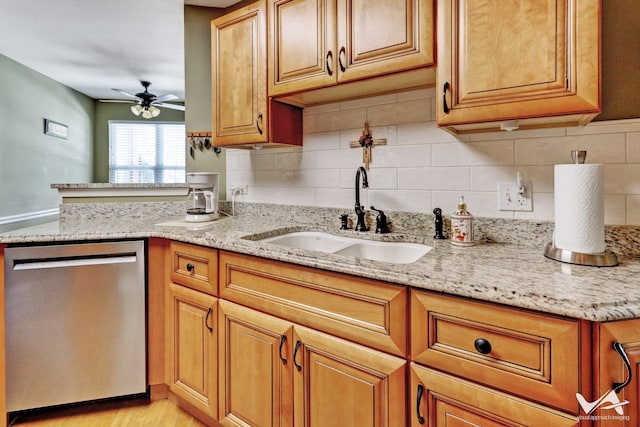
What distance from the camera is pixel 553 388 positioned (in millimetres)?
765

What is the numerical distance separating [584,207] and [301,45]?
1.27 metres

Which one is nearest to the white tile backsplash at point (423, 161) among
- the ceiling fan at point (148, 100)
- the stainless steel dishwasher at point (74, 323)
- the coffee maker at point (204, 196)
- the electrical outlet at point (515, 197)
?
the electrical outlet at point (515, 197)

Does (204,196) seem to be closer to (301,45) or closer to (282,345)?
(301,45)

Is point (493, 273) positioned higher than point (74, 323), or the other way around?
point (493, 273)

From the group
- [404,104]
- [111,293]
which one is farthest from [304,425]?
[404,104]

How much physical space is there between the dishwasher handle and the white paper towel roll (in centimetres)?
179

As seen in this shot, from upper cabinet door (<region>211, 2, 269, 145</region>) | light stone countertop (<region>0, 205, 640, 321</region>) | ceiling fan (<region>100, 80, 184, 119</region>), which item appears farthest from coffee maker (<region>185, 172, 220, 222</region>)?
ceiling fan (<region>100, 80, 184, 119</region>)

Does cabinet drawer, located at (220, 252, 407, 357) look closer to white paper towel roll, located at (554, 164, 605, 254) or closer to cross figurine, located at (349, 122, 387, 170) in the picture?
white paper towel roll, located at (554, 164, 605, 254)

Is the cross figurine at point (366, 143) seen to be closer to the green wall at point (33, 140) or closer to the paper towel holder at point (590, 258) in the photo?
the paper towel holder at point (590, 258)

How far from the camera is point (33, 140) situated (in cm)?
442

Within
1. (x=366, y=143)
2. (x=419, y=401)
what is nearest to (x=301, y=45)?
(x=366, y=143)

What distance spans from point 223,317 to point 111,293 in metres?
0.67

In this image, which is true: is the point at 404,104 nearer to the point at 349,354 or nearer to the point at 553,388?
the point at 349,354

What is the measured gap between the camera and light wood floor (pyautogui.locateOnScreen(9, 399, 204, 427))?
171 centimetres
